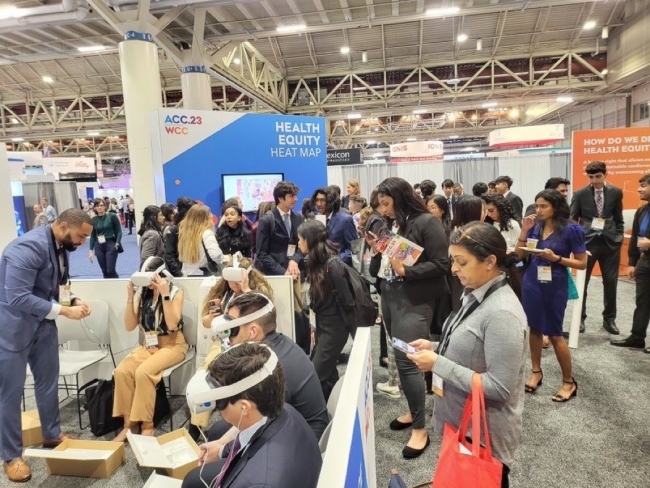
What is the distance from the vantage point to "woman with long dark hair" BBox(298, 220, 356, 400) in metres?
2.42

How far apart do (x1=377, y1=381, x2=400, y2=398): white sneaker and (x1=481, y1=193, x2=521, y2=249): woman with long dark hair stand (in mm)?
1441

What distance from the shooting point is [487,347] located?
4.65 feet

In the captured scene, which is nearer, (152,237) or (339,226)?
(339,226)

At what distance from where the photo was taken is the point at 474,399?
4.45ft

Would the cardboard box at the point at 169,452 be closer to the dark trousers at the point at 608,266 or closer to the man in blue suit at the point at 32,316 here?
the man in blue suit at the point at 32,316

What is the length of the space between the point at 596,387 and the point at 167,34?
7787 millimetres

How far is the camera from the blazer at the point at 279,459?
1132mm

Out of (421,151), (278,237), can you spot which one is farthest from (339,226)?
(421,151)

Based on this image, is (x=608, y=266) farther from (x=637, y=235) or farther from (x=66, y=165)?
(x=66, y=165)

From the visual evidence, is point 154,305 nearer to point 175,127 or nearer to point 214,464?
point 214,464

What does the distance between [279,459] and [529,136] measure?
40.4 feet

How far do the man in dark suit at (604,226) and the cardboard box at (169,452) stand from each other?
3.86 m

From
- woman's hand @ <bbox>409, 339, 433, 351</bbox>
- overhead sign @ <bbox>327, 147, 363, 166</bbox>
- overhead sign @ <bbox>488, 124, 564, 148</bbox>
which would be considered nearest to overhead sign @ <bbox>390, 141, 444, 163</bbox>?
overhead sign @ <bbox>488, 124, 564, 148</bbox>

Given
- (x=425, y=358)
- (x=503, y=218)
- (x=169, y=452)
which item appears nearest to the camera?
(x=425, y=358)
